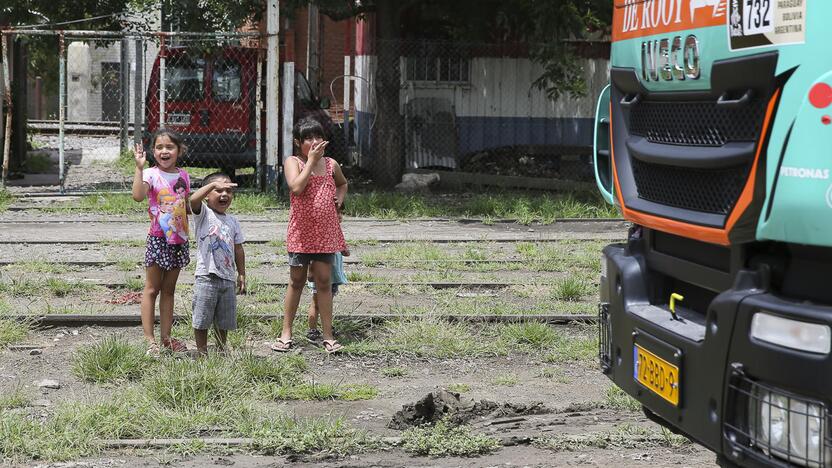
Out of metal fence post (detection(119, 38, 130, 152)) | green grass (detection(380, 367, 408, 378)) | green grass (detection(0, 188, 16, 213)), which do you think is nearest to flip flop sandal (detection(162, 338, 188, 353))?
green grass (detection(380, 367, 408, 378))

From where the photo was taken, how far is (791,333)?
11.7ft

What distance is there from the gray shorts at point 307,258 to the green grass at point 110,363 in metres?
1.26

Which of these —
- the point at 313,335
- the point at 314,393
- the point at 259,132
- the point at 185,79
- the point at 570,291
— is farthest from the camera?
the point at 185,79

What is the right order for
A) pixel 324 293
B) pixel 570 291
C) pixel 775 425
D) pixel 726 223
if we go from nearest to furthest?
pixel 775 425 → pixel 726 223 → pixel 324 293 → pixel 570 291

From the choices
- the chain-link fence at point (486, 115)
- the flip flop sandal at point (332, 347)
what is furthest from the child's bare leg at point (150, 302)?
the chain-link fence at point (486, 115)

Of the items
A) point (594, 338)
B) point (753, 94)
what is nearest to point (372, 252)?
point (594, 338)

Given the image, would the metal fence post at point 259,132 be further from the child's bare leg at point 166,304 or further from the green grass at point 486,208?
the child's bare leg at point 166,304

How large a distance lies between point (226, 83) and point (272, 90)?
1922 millimetres

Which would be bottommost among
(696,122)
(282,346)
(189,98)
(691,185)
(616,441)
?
(616,441)

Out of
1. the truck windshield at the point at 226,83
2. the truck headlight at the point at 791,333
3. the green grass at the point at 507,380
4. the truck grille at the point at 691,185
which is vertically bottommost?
the green grass at the point at 507,380

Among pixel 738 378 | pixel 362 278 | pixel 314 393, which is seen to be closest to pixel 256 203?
pixel 362 278

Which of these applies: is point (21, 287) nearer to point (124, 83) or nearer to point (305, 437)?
point (305, 437)

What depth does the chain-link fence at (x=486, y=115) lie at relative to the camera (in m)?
21.7

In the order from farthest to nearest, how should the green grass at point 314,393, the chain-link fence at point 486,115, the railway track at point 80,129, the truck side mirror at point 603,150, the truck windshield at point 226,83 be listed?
the railway track at point 80,129
the chain-link fence at point 486,115
the truck windshield at point 226,83
the green grass at point 314,393
the truck side mirror at point 603,150
